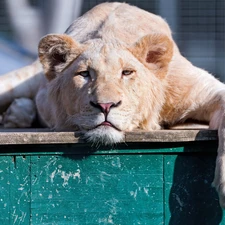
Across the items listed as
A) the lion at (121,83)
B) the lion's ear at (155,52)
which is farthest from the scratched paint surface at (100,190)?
the lion's ear at (155,52)

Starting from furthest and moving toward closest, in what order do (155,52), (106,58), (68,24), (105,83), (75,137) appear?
(68,24) < (155,52) < (106,58) < (105,83) < (75,137)


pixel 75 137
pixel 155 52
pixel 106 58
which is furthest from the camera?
pixel 155 52

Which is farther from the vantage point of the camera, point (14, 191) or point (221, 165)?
point (14, 191)

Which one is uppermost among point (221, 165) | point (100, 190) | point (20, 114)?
point (221, 165)

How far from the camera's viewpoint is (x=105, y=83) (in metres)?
2.99

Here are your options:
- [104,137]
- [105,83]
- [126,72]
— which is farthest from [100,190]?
[126,72]

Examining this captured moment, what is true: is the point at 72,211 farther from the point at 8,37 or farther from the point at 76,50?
the point at 8,37

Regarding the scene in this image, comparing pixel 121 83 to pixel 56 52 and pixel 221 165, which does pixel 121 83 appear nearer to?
pixel 56 52

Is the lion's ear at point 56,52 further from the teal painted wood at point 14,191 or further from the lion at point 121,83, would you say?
the teal painted wood at point 14,191

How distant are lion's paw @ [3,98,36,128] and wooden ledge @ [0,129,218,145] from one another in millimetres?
1265

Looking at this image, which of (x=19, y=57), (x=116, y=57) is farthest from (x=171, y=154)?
(x=19, y=57)

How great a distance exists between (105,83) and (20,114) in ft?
4.00

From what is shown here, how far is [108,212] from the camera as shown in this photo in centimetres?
286

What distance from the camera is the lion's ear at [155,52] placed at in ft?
10.5
